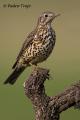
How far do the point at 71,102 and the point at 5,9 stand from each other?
13.5m

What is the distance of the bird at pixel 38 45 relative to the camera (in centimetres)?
913

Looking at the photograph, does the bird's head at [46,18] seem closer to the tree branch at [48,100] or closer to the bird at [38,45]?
the bird at [38,45]

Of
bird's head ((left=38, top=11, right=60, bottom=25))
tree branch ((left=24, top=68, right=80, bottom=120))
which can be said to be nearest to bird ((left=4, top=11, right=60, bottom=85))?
bird's head ((left=38, top=11, right=60, bottom=25))

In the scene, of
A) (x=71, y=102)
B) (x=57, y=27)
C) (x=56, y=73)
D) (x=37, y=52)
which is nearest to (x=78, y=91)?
(x=71, y=102)

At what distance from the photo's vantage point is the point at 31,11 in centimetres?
1964

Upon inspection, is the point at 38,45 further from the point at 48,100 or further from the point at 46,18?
the point at 48,100

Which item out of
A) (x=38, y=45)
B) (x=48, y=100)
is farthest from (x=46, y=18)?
(x=48, y=100)

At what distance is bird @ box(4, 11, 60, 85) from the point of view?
9.13 meters

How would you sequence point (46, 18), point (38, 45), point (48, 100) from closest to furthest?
1. point (48, 100)
2. point (38, 45)
3. point (46, 18)

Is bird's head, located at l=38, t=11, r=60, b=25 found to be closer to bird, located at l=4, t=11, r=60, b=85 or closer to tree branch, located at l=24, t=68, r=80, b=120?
bird, located at l=4, t=11, r=60, b=85

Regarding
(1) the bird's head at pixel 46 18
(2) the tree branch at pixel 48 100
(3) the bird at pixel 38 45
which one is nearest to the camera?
(2) the tree branch at pixel 48 100

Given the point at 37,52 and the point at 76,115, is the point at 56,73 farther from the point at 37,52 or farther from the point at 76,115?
the point at 37,52

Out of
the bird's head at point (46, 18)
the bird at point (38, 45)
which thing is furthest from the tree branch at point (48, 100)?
the bird's head at point (46, 18)

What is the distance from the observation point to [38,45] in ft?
30.3
